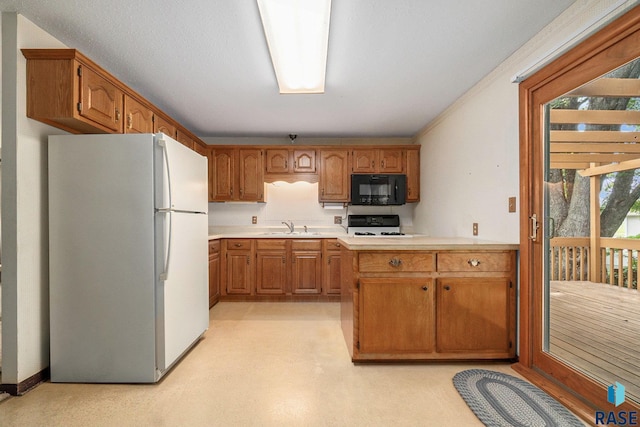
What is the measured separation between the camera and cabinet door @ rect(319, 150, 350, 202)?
4508mm

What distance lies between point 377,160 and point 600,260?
3.08 m

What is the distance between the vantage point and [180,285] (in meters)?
2.34

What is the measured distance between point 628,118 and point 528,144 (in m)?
0.65

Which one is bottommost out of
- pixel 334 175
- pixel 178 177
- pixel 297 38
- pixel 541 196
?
pixel 541 196

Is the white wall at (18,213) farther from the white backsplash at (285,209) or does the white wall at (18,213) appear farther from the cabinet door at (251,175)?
the white backsplash at (285,209)

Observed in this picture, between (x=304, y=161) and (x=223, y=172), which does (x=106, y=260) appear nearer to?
(x=223, y=172)

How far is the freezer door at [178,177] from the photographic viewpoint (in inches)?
83.1

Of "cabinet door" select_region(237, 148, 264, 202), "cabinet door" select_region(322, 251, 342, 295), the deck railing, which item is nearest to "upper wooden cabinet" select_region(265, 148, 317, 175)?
"cabinet door" select_region(237, 148, 264, 202)

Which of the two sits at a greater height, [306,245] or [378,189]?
[378,189]

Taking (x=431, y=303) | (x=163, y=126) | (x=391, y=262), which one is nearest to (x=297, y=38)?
(x=391, y=262)

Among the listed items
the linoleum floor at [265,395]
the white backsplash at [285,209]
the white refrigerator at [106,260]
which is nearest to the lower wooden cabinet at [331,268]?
the white backsplash at [285,209]

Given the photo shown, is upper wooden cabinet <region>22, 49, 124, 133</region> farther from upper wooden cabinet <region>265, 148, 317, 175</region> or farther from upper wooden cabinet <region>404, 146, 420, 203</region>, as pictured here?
upper wooden cabinet <region>404, 146, 420, 203</region>

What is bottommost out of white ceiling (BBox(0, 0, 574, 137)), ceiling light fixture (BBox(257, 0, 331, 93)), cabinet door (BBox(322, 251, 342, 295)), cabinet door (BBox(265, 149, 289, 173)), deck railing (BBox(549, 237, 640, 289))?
cabinet door (BBox(322, 251, 342, 295))

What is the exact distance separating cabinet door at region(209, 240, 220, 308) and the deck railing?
10.9 ft
